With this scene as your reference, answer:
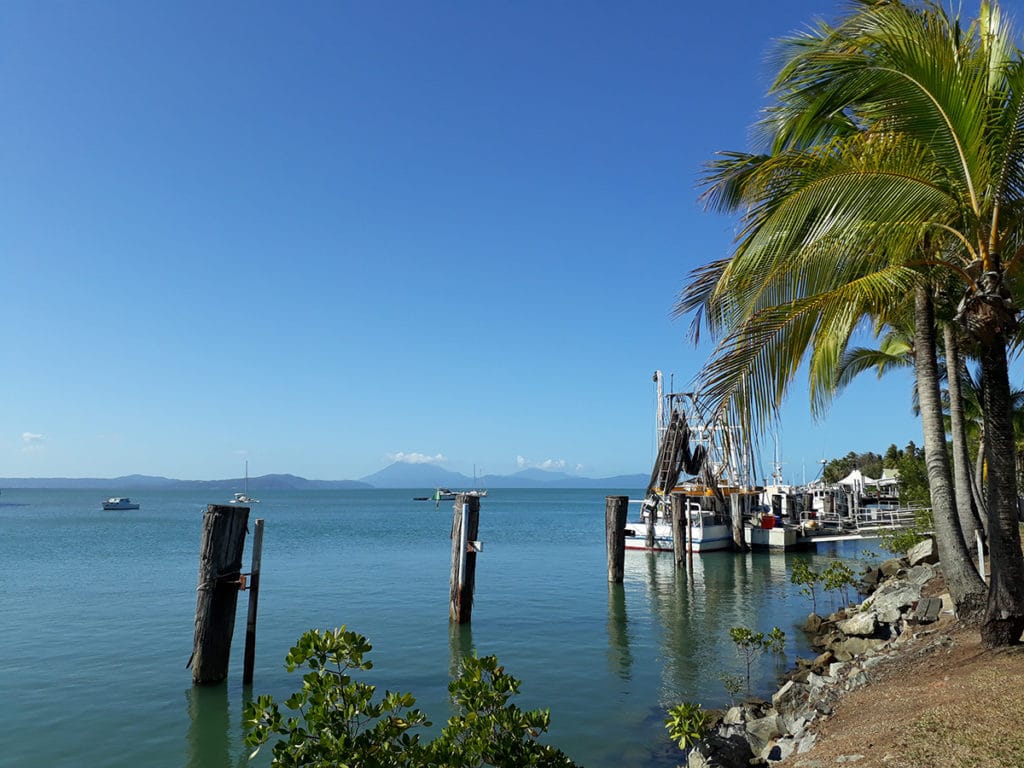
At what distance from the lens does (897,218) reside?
786 cm

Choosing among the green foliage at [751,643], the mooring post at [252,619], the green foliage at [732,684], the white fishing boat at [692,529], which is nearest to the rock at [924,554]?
the green foliage at [751,643]

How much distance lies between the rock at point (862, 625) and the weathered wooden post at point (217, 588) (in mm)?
11969

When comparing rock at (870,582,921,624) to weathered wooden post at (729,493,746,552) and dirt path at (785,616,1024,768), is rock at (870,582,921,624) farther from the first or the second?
weathered wooden post at (729,493,746,552)

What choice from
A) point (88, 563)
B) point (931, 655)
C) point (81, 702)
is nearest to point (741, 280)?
point (931, 655)

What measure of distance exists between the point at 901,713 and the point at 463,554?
11.8m

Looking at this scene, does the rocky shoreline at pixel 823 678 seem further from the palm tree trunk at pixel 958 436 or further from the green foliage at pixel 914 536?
the green foliage at pixel 914 536

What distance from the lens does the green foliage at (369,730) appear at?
3836 millimetres

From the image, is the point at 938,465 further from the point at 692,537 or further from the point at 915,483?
the point at 915,483

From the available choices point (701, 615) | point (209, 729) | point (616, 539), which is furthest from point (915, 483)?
point (209, 729)

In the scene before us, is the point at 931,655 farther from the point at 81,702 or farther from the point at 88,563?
the point at 88,563

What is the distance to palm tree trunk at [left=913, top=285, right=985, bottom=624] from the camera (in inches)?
398

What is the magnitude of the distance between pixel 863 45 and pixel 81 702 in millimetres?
15341

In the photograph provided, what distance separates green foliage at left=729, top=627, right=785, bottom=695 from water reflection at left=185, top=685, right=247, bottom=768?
332 inches

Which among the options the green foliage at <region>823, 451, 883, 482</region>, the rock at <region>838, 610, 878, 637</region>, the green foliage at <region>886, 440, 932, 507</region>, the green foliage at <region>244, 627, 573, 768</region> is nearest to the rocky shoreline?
the rock at <region>838, 610, 878, 637</region>
